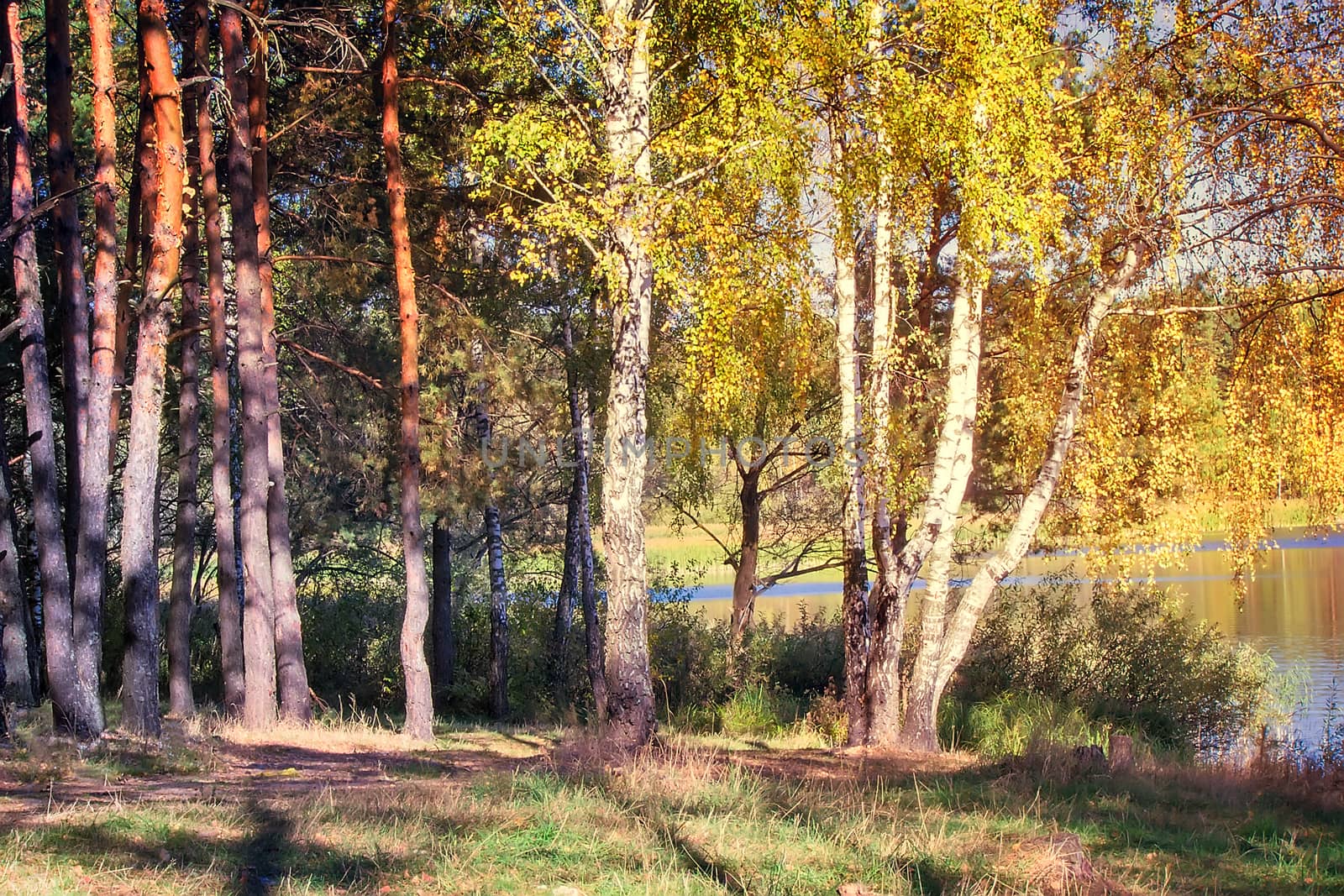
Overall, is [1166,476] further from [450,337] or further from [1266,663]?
[450,337]

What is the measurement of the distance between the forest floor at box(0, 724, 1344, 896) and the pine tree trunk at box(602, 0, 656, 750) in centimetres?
107

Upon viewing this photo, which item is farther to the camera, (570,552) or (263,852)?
(570,552)

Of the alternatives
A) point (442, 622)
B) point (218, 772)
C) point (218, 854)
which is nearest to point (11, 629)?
point (218, 772)

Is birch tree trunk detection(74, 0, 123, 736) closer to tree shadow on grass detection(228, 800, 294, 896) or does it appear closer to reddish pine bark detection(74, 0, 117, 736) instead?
reddish pine bark detection(74, 0, 117, 736)

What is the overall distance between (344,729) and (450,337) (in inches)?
278

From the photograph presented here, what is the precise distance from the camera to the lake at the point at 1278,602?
2177 cm

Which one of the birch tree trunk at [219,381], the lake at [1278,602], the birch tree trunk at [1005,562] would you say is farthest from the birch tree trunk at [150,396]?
the lake at [1278,602]

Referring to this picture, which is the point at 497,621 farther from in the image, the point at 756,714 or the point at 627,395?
the point at 627,395

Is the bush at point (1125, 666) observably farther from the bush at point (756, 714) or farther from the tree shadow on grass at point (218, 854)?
the tree shadow on grass at point (218, 854)

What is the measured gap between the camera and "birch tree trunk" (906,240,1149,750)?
1312cm

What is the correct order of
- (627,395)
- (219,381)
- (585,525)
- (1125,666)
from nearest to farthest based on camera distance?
(627,395)
(219,381)
(1125,666)
(585,525)

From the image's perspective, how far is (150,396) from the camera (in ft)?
36.0

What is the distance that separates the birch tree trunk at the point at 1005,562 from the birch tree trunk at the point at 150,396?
8.17m

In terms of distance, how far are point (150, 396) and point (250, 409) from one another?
3.57m
